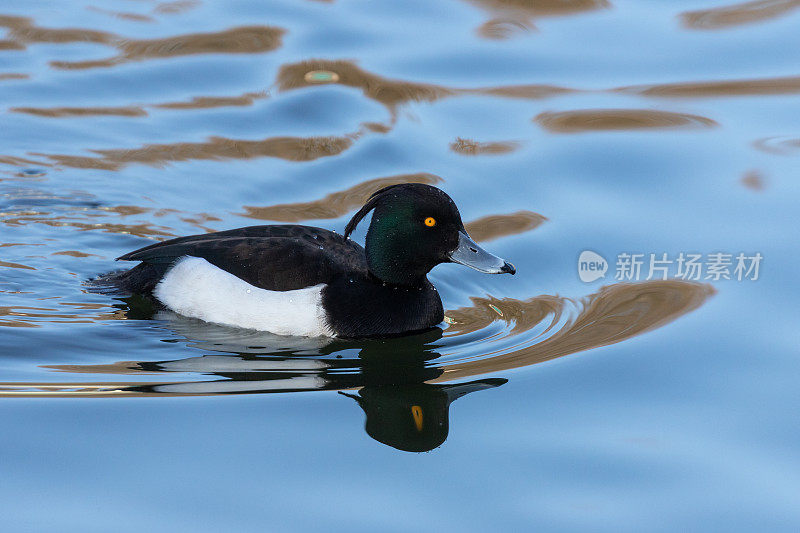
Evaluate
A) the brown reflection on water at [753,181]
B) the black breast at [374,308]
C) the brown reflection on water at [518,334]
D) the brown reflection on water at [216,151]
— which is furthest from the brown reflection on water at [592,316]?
the brown reflection on water at [216,151]

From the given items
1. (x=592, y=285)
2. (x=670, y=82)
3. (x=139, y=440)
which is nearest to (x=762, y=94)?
(x=670, y=82)

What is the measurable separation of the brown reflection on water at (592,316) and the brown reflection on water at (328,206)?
5.15ft

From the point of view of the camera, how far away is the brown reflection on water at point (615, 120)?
9.01 m

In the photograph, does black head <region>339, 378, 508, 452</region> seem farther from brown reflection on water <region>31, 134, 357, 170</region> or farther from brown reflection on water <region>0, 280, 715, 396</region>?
brown reflection on water <region>31, 134, 357, 170</region>

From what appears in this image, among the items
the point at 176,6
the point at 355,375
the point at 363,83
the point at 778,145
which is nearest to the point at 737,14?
the point at 778,145

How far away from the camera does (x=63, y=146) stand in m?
8.77

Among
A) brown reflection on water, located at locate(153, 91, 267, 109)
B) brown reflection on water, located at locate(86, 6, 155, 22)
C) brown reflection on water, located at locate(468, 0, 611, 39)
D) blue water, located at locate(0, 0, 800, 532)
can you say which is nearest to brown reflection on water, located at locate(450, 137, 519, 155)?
blue water, located at locate(0, 0, 800, 532)

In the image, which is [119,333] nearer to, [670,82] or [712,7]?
[670,82]

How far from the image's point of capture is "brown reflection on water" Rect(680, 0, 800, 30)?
10.7 metres

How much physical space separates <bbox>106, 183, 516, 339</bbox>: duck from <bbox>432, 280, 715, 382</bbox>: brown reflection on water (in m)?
0.46

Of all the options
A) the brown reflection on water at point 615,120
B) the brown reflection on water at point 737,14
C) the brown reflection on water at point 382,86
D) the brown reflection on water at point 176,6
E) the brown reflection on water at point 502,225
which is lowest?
the brown reflection on water at point 502,225

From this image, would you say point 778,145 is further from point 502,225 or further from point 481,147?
point 502,225

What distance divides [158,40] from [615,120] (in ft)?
15.0

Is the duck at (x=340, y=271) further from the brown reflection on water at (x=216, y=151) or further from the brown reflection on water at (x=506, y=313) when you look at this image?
the brown reflection on water at (x=216, y=151)
